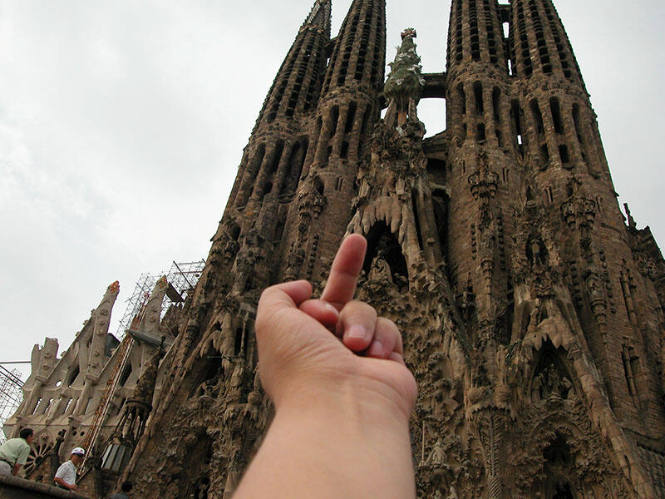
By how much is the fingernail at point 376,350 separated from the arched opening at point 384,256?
13.1 m

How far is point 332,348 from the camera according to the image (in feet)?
4.90

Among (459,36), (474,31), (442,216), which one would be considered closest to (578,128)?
(442,216)

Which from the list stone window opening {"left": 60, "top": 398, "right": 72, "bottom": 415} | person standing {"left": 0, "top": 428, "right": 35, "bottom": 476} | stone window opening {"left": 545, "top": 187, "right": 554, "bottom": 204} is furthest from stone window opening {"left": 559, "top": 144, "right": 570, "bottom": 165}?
stone window opening {"left": 60, "top": 398, "right": 72, "bottom": 415}

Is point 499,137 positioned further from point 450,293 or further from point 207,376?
point 207,376

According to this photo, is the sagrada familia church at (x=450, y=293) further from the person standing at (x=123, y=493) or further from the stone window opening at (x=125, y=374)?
the person standing at (x=123, y=493)

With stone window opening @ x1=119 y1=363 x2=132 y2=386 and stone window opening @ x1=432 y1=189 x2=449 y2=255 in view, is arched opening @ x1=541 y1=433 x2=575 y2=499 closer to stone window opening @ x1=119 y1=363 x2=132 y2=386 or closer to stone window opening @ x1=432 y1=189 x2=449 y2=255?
stone window opening @ x1=432 y1=189 x2=449 y2=255

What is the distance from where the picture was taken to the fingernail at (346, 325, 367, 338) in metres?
1.57

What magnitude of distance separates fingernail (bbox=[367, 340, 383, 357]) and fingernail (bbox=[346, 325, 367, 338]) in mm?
67

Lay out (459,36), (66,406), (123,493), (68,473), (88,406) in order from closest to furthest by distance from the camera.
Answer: (68,473), (123,493), (88,406), (66,406), (459,36)

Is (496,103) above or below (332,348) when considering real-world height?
above

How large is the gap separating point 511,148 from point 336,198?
637cm

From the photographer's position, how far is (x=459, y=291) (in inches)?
585

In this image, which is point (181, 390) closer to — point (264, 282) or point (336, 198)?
point (264, 282)

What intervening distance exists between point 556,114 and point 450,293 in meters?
9.83
